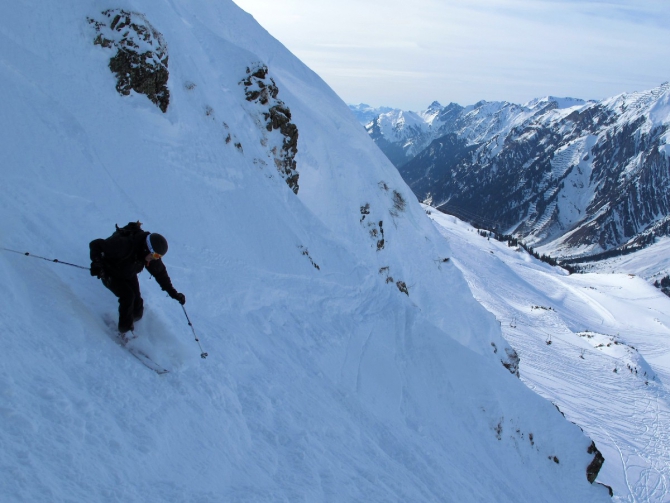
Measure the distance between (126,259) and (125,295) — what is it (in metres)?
0.58

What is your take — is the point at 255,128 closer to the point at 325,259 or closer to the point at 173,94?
the point at 173,94

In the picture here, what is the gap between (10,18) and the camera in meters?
14.2

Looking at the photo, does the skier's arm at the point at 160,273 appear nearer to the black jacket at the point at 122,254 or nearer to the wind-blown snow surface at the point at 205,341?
the black jacket at the point at 122,254

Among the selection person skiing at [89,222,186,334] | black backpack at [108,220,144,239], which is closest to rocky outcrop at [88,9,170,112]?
black backpack at [108,220,144,239]

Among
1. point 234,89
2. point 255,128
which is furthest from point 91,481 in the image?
point 234,89

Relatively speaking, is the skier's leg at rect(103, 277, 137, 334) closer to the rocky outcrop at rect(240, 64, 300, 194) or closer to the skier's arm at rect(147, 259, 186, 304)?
the skier's arm at rect(147, 259, 186, 304)

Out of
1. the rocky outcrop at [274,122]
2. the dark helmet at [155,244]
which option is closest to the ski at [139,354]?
the dark helmet at [155,244]

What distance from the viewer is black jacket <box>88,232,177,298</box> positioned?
698 centimetres

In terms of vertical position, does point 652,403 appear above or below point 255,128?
below

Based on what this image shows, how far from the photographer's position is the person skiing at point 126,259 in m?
7.01

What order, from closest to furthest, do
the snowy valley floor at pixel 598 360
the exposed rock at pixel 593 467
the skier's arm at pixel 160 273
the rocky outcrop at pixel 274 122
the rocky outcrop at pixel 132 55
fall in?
1. the skier's arm at pixel 160 273
2. the rocky outcrop at pixel 132 55
3. the exposed rock at pixel 593 467
4. the rocky outcrop at pixel 274 122
5. the snowy valley floor at pixel 598 360

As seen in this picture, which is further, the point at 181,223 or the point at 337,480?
the point at 181,223

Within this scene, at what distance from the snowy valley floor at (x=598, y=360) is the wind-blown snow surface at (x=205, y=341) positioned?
83.5 feet

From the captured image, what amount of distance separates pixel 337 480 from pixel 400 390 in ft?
19.1
